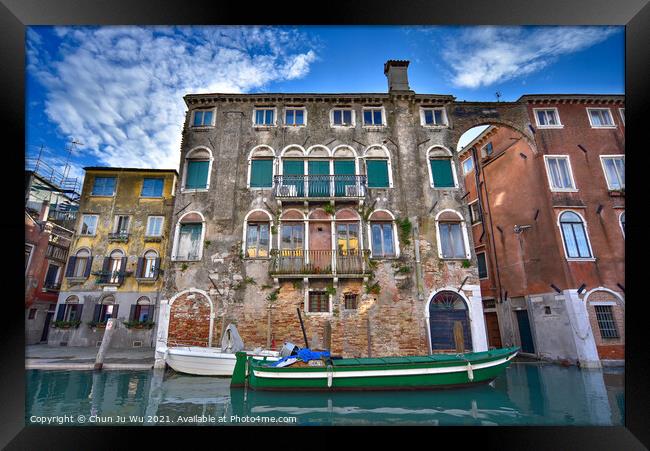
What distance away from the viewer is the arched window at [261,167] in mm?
12484

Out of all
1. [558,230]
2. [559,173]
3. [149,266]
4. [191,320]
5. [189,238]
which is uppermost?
[559,173]

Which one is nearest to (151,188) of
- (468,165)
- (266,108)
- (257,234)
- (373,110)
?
(266,108)

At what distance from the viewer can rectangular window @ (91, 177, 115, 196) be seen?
16.0 m

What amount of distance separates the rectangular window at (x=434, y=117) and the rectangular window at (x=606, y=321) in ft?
28.1

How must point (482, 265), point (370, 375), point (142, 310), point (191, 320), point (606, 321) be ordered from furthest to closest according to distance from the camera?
point (482, 265), point (142, 310), point (191, 320), point (606, 321), point (370, 375)

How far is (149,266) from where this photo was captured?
15.5m

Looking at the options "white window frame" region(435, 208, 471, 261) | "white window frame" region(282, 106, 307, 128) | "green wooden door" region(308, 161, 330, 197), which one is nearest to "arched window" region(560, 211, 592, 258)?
"white window frame" region(435, 208, 471, 261)

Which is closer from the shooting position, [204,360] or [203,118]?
[204,360]

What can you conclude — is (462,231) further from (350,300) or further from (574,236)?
(350,300)

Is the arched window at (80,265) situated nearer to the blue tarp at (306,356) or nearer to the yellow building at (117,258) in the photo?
the yellow building at (117,258)

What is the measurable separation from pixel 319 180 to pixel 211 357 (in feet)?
23.3

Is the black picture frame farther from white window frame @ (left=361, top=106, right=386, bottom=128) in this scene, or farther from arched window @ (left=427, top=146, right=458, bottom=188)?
white window frame @ (left=361, top=106, right=386, bottom=128)
